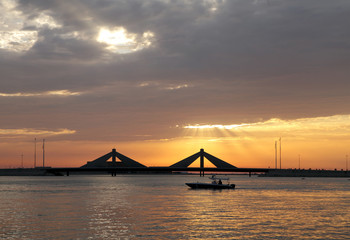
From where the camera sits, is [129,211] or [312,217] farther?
[129,211]

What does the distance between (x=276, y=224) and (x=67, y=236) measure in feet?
80.4

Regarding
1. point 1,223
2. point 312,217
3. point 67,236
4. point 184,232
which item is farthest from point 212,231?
point 1,223

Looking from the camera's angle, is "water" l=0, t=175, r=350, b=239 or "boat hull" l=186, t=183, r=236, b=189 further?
"boat hull" l=186, t=183, r=236, b=189

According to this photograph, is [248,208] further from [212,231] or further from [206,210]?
[212,231]

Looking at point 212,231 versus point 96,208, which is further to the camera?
point 96,208

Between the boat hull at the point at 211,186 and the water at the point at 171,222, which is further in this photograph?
the boat hull at the point at 211,186

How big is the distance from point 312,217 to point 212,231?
20.1 meters

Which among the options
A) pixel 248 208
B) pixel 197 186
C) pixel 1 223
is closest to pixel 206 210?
pixel 248 208

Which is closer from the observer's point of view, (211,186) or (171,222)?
(171,222)

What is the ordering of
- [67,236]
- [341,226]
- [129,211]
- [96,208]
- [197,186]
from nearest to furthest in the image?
[67,236] → [341,226] → [129,211] → [96,208] → [197,186]

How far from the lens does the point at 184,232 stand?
5025 centimetres

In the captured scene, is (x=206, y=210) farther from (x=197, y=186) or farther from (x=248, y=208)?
(x=197, y=186)

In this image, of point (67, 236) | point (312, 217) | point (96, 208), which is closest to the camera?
point (67, 236)

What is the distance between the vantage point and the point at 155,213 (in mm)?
68500
